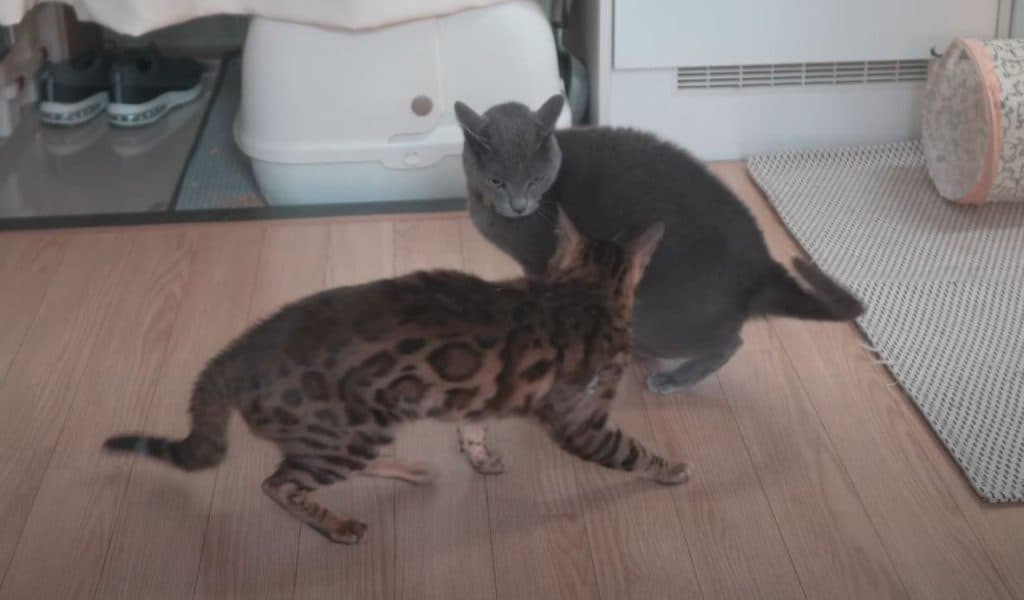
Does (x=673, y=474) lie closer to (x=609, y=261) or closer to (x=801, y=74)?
(x=609, y=261)

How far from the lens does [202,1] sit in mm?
2402

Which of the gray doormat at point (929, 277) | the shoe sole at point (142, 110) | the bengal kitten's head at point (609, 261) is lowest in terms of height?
the gray doormat at point (929, 277)

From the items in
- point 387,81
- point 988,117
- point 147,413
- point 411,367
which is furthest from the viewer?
point 387,81

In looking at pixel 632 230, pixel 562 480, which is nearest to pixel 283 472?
pixel 562 480

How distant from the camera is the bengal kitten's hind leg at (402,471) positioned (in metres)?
1.83

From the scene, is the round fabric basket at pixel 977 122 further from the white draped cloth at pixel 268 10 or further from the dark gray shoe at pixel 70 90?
the dark gray shoe at pixel 70 90

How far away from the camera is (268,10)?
2.41 meters

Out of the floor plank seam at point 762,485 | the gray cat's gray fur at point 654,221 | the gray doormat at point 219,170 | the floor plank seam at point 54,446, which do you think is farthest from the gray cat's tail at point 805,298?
the gray doormat at point 219,170

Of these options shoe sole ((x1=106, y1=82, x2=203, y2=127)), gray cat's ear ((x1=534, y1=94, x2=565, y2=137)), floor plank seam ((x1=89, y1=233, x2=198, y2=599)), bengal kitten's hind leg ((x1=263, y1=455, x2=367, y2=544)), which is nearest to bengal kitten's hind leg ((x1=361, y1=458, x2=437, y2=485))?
bengal kitten's hind leg ((x1=263, y1=455, x2=367, y2=544))

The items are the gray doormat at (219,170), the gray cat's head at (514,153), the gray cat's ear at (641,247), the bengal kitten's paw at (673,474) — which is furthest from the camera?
the gray doormat at (219,170)

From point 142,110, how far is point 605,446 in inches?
65.6

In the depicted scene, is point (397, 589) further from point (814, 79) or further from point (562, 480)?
point (814, 79)

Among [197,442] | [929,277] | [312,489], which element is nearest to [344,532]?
[312,489]

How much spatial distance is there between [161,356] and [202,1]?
72 cm
